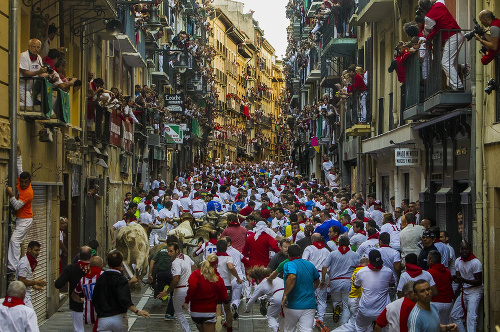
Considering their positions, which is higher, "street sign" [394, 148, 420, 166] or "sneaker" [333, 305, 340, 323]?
"street sign" [394, 148, 420, 166]

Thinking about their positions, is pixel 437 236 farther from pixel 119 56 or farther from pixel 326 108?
pixel 326 108

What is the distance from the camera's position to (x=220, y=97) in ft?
289

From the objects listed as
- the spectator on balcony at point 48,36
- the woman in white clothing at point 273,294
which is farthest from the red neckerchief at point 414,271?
the spectator on balcony at point 48,36

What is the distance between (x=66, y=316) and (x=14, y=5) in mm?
5718

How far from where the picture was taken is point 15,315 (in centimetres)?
834

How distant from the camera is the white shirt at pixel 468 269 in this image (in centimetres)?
1255

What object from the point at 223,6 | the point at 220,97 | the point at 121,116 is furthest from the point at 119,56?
the point at 223,6

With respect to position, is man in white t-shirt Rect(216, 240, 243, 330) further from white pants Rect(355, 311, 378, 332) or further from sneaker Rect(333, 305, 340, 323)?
white pants Rect(355, 311, 378, 332)

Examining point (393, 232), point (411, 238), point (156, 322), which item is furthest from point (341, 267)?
point (156, 322)

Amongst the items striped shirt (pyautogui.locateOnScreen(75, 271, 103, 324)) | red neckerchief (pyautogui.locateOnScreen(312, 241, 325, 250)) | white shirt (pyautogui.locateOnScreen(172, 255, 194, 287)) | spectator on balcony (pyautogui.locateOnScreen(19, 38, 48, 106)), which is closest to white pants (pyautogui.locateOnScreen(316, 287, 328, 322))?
red neckerchief (pyautogui.locateOnScreen(312, 241, 325, 250))

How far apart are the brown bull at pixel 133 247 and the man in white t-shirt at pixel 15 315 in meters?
9.15

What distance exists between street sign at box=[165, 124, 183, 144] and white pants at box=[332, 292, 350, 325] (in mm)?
28479

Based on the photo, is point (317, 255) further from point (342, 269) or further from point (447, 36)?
point (447, 36)

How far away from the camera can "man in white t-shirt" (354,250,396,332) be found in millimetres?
11828
